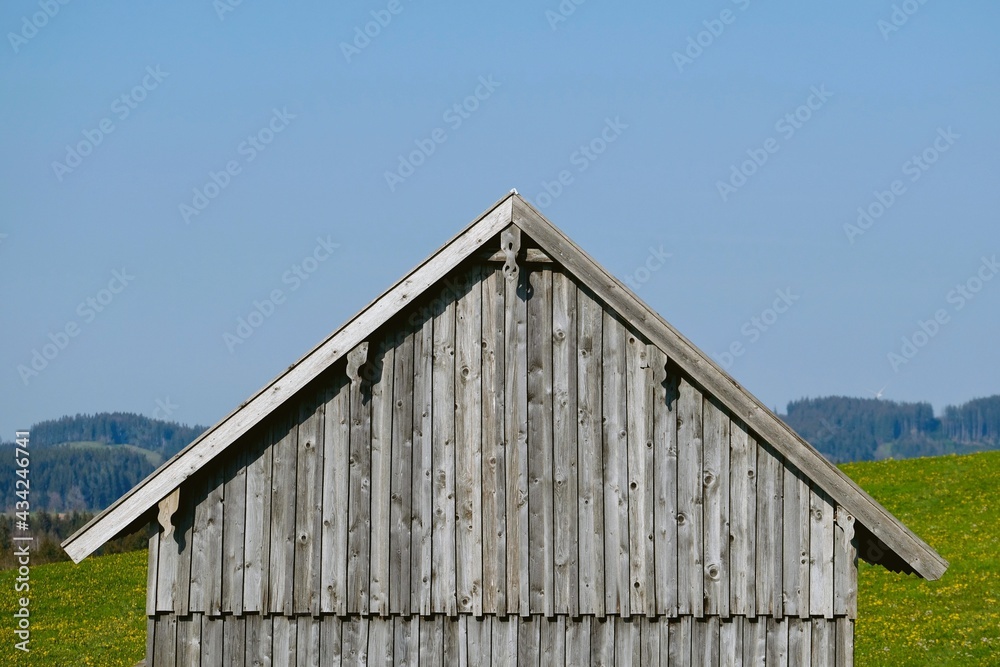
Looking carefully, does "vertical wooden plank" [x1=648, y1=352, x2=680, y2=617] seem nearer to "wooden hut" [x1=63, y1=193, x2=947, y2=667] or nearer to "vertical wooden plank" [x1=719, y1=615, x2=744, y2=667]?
"wooden hut" [x1=63, y1=193, x2=947, y2=667]

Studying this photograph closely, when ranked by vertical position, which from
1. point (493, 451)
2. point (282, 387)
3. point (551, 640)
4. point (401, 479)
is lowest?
point (551, 640)

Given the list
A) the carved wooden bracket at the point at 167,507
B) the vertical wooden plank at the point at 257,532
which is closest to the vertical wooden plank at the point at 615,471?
the vertical wooden plank at the point at 257,532

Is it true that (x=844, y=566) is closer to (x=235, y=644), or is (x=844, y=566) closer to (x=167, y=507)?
(x=235, y=644)

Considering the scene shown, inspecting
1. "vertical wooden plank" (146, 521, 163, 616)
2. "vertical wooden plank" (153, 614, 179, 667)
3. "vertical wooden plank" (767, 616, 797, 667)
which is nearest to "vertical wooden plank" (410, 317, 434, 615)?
"vertical wooden plank" (153, 614, 179, 667)

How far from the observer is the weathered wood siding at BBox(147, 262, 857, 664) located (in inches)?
407

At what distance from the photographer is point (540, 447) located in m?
10.4

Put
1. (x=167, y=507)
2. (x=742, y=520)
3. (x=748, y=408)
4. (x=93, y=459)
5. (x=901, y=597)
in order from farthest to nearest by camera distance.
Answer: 1. (x=93, y=459)
2. (x=901, y=597)
3. (x=742, y=520)
4. (x=167, y=507)
5. (x=748, y=408)

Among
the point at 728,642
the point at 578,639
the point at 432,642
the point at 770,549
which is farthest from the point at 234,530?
the point at 770,549

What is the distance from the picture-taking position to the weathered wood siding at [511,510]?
10.3m

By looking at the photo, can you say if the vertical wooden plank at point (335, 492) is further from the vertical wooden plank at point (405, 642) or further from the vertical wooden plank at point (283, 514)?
the vertical wooden plank at point (405, 642)

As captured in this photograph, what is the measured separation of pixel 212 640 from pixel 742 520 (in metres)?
5.49

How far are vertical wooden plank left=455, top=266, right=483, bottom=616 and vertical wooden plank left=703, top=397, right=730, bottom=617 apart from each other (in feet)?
7.48

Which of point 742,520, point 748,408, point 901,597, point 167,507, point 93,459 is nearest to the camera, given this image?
point 748,408

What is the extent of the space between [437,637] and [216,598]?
2267mm
